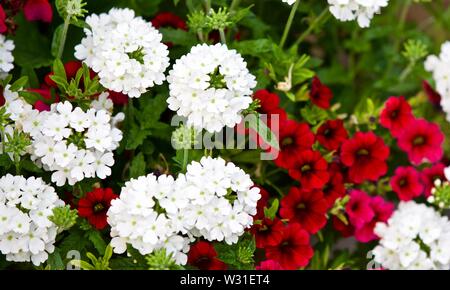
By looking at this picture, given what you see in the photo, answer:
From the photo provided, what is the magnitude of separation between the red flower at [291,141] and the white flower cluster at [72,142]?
0.36 metres

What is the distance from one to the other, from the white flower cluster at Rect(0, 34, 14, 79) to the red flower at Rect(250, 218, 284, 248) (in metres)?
0.57

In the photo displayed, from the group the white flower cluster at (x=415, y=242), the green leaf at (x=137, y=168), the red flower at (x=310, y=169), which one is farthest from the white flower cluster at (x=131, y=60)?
the white flower cluster at (x=415, y=242)

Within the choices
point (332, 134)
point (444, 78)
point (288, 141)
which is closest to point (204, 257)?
point (288, 141)

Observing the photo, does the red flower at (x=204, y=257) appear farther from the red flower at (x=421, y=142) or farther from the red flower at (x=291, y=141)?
the red flower at (x=421, y=142)

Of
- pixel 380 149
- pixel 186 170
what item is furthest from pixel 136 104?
pixel 380 149

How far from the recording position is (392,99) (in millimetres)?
1540

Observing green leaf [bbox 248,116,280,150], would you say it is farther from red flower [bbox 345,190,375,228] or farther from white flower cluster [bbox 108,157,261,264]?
red flower [bbox 345,190,375,228]

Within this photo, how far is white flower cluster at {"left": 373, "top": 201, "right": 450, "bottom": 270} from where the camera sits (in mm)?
1345

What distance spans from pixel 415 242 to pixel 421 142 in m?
0.28

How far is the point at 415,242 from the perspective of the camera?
1.38 meters

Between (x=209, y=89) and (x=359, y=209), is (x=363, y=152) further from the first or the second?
(x=209, y=89)

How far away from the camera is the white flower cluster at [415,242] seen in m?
1.34
